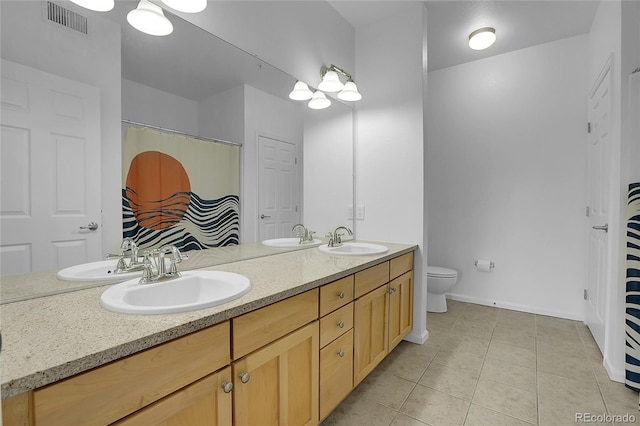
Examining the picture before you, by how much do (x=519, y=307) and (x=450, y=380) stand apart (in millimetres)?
1686

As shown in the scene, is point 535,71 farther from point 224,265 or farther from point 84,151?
point 84,151

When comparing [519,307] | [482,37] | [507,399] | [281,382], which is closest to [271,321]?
[281,382]

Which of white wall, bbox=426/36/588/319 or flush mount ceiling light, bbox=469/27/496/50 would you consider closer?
flush mount ceiling light, bbox=469/27/496/50

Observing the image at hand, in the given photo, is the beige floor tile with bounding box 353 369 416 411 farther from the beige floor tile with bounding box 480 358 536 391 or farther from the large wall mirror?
the large wall mirror

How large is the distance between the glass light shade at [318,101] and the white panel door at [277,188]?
418 millimetres

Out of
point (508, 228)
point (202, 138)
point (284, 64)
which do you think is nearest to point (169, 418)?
point (202, 138)

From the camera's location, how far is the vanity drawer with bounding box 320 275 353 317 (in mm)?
1376

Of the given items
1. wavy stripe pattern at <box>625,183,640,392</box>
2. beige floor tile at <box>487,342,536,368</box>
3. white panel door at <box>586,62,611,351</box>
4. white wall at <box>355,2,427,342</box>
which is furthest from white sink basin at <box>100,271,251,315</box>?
white panel door at <box>586,62,611,351</box>

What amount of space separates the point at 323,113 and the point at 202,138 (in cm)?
118

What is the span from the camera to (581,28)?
266 cm

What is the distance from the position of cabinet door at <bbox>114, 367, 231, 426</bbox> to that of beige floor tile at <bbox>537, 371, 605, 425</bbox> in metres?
1.59

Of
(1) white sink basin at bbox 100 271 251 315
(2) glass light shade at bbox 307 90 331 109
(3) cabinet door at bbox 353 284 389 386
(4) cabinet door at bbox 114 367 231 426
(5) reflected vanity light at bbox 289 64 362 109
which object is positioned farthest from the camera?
(2) glass light shade at bbox 307 90 331 109

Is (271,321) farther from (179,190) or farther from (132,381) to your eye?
(179,190)

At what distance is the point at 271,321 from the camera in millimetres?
1088
